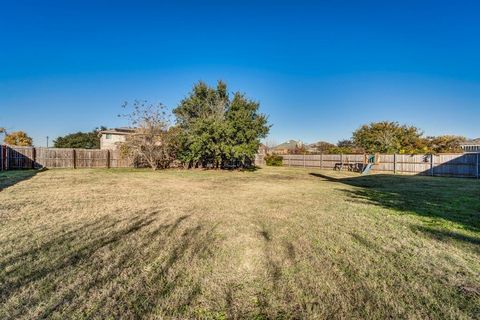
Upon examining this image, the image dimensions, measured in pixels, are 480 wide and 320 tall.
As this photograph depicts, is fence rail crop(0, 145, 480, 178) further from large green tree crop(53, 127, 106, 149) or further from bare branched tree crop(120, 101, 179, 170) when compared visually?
large green tree crop(53, 127, 106, 149)

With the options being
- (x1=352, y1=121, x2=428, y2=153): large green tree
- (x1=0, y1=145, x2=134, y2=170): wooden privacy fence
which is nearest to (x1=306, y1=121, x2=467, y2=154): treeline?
(x1=352, y1=121, x2=428, y2=153): large green tree

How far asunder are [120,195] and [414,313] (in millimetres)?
7346

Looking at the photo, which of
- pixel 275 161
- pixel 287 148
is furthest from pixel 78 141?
pixel 287 148

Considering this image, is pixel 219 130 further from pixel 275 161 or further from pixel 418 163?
pixel 418 163

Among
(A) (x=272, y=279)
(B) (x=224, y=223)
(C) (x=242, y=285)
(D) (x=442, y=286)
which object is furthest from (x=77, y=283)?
(D) (x=442, y=286)

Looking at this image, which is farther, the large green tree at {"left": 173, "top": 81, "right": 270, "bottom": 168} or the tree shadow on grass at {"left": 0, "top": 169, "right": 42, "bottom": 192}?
the large green tree at {"left": 173, "top": 81, "right": 270, "bottom": 168}

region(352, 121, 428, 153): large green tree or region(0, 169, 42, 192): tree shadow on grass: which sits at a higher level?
region(352, 121, 428, 153): large green tree

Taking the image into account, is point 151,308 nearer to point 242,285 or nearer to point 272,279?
point 242,285

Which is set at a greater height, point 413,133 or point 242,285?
point 413,133

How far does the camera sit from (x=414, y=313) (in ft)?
6.56

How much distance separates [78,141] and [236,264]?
51.9m

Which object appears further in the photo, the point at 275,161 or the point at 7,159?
the point at 275,161

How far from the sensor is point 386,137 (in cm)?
3222

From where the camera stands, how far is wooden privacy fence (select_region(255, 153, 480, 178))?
53.6 ft
